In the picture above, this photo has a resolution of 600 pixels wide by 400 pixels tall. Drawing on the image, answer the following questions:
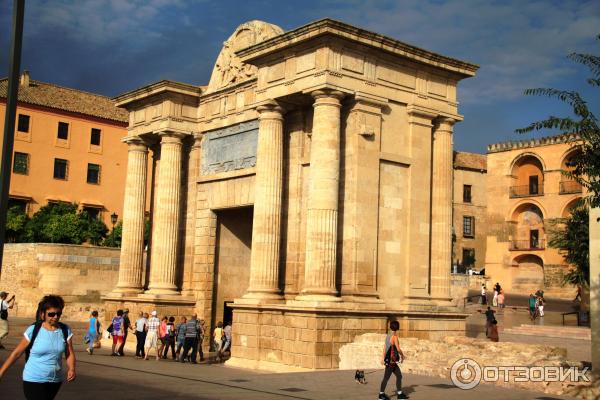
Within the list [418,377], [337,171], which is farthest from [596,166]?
[337,171]

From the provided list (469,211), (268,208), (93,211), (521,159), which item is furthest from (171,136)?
(469,211)

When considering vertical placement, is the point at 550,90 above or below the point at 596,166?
above

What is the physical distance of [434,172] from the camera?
21797mm

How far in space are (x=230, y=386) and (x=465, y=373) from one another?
4663mm

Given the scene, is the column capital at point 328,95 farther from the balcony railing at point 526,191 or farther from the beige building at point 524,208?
the balcony railing at point 526,191

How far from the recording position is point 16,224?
4884cm

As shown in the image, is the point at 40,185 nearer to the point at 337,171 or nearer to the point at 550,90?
the point at 337,171

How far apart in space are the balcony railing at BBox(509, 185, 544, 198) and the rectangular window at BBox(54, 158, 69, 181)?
32439mm

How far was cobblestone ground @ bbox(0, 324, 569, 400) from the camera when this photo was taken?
13.0 m

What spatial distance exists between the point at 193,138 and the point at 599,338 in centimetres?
1605

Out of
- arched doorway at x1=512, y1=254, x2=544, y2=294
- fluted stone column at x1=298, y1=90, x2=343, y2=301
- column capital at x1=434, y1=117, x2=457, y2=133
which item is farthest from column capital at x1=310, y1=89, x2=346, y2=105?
arched doorway at x1=512, y1=254, x2=544, y2=294

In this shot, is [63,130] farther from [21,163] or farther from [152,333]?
[152,333]

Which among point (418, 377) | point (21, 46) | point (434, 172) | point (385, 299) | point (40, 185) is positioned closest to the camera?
point (21, 46)

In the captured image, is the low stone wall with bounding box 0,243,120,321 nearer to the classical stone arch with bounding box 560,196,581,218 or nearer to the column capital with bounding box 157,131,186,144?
the column capital with bounding box 157,131,186,144
